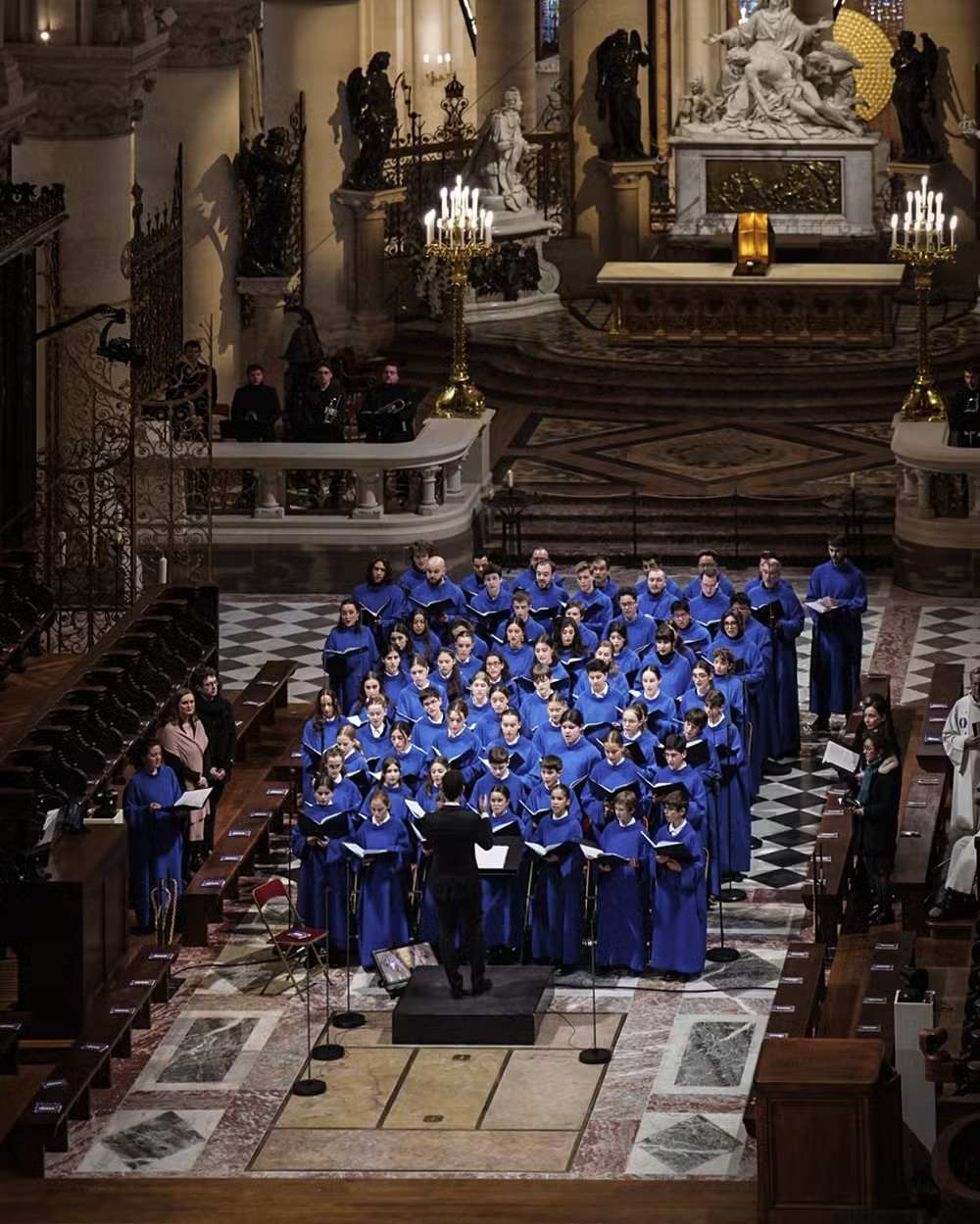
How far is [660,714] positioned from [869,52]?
31105 millimetres

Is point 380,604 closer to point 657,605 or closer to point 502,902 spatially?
point 657,605

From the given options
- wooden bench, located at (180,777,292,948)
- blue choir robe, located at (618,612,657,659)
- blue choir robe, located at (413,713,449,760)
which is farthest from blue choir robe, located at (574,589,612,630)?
blue choir robe, located at (413,713,449,760)

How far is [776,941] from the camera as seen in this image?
57.3ft

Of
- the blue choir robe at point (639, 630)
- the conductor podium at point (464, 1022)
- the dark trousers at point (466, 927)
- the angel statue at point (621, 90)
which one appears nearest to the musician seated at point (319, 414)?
the blue choir robe at point (639, 630)

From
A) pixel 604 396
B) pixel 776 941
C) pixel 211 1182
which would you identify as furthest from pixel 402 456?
pixel 211 1182

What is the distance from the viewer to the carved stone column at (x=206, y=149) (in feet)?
89.9

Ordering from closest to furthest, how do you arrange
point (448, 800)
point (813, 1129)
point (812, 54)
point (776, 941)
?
point (813, 1129)
point (448, 800)
point (776, 941)
point (812, 54)

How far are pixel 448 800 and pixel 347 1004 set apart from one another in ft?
4.52

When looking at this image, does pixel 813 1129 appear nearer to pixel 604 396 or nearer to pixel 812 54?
pixel 604 396

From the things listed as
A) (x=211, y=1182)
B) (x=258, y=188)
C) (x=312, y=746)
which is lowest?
(x=211, y=1182)

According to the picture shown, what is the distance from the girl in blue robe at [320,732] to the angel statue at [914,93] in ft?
63.0

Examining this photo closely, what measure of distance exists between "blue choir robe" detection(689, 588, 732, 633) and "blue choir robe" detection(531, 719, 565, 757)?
10.5 ft

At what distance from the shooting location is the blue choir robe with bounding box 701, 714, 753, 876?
18500 millimetres

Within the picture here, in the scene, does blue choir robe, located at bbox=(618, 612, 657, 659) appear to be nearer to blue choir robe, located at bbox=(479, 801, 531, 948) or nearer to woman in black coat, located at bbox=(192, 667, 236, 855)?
woman in black coat, located at bbox=(192, 667, 236, 855)
